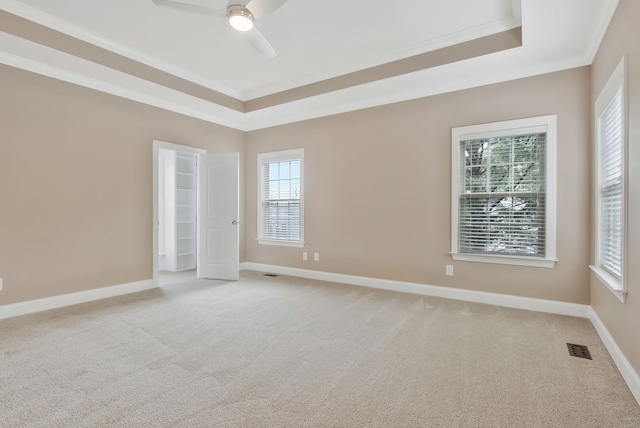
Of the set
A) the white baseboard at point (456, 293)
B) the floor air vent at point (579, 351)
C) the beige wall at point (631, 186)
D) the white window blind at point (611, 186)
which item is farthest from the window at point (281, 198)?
the beige wall at point (631, 186)

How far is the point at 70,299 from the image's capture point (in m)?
3.63

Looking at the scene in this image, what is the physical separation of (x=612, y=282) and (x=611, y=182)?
83cm

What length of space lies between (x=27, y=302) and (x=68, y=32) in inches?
112

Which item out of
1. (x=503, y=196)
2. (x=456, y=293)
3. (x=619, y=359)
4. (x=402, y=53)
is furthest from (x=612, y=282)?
(x=402, y=53)

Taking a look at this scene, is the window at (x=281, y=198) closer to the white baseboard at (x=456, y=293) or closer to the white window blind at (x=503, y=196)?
the white baseboard at (x=456, y=293)

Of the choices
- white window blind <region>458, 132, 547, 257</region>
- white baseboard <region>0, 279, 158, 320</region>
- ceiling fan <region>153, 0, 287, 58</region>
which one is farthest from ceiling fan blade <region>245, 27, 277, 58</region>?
white baseboard <region>0, 279, 158, 320</region>

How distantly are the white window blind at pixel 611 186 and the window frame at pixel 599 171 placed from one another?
3cm

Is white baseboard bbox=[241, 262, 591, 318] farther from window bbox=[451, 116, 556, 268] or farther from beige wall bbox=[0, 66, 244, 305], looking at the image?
beige wall bbox=[0, 66, 244, 305]

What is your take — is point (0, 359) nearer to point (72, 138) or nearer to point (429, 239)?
point (72, 138)

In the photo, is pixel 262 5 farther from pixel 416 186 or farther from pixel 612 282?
pixel 612 282

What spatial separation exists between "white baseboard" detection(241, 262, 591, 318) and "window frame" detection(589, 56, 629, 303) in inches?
21.7

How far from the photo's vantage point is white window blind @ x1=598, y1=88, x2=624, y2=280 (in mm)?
2311

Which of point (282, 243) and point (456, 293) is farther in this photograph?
point (282, 243)

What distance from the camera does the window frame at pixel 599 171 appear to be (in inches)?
83.0
